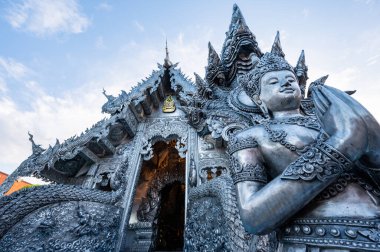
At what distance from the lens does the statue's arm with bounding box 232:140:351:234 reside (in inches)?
36.7

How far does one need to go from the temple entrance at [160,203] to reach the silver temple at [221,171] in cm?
4

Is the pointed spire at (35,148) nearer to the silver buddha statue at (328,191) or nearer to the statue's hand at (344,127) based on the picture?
the silver buddha statue at (328,191)

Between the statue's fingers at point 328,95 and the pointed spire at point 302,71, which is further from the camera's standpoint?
the pointed spire at point 302,71

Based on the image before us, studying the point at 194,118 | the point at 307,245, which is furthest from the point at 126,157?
the point at 307,245

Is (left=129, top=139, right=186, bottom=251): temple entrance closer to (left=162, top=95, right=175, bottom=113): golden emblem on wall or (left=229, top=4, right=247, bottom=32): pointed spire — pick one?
(left=162, top=95, right=175, bottom=113): golden emblem on wall

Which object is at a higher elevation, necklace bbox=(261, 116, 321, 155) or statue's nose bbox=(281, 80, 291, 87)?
statue's nose bbox=(281, 80, 291, 87)

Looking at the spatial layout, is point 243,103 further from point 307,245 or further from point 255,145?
point 307,245

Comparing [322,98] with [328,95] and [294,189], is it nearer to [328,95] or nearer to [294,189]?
[328,95]

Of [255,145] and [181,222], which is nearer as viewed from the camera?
[255,145]

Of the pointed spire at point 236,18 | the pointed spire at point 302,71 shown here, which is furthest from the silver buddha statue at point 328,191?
the pointed spire at point 236,18

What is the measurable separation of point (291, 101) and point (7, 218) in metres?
3.72

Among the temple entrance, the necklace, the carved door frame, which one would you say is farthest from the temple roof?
the necklace

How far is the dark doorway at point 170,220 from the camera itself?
5789mm

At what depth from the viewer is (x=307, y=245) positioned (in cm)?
96
